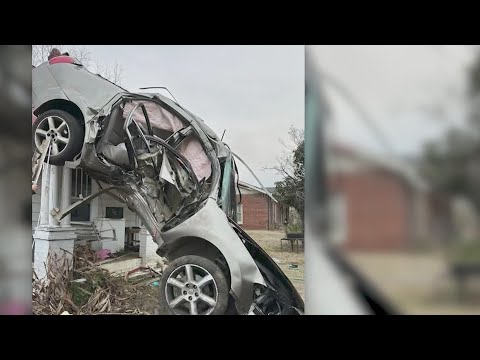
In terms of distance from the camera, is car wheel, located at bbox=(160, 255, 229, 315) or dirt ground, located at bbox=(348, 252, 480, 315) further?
car wheel, located at bbox=(160, 255, 229, 315)

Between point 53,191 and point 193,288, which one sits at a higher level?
point 53,191

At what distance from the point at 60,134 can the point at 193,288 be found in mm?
2075

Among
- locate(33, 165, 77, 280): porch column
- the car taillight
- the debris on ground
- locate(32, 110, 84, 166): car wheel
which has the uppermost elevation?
the car taillight

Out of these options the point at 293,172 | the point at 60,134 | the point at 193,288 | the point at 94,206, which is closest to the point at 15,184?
the point at 60,134

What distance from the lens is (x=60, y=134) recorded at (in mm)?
3938

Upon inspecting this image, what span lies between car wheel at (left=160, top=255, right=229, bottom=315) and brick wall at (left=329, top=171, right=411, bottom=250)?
1.30 m

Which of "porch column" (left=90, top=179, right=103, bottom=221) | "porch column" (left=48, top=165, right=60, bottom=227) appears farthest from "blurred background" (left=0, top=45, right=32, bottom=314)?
"porch column" (left=90, top=179, right=103, bottom=221)

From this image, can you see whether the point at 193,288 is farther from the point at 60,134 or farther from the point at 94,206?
the point at 60,134

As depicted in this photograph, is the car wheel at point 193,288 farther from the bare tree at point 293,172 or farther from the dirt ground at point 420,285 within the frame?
the dirt ground at point 420,285

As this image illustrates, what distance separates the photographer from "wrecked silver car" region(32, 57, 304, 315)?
3.88m

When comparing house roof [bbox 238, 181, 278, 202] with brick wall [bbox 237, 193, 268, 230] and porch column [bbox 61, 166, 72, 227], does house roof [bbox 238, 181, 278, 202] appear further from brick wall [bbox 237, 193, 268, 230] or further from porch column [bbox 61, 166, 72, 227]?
porch column [bbox 61, 166, 72, 227]

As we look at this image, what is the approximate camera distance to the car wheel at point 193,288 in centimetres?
370

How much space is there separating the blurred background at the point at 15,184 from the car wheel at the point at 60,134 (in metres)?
0.12
